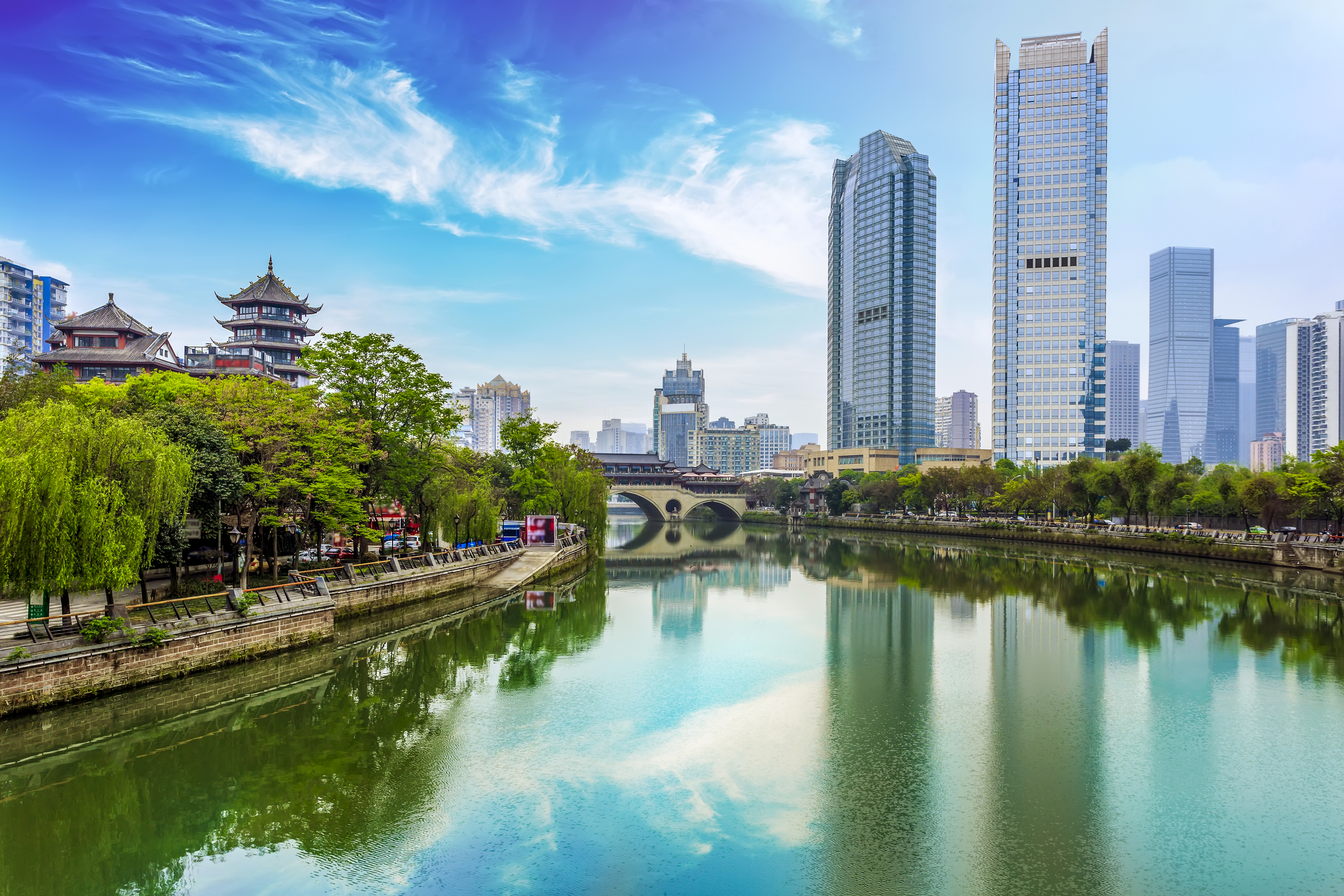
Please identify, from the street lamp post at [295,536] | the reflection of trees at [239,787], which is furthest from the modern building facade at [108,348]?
the reflection of trees at [239,787]

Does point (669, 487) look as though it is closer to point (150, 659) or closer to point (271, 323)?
point (271, 323)

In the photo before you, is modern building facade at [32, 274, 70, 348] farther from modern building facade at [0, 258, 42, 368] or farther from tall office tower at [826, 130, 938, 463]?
tall office tower at [826, 130, 938, 463]

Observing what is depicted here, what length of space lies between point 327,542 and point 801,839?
36.6 meters

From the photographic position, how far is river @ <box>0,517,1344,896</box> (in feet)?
32.5

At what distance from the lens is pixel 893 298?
128000 mm

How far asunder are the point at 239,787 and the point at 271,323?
2163 inches

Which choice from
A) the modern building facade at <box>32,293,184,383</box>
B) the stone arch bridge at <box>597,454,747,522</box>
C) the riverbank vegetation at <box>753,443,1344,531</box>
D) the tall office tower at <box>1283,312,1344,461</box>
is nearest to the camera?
the riverbank vegetation at <box>753,443,1344,531</box>

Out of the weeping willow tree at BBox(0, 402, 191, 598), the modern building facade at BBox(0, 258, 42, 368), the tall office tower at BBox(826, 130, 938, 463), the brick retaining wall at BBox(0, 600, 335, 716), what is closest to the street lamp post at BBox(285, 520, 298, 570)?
the brick retaining wall at BBox(0, 600, 335, 716)

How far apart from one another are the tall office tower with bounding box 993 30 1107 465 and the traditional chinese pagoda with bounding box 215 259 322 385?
283ft

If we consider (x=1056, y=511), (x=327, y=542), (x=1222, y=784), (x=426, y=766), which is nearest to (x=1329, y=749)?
(x=1222, y=784)

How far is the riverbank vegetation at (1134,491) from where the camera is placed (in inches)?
1665

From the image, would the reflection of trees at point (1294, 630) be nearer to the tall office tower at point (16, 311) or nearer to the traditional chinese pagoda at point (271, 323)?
the traditional chinese pagoda at point (271, 323)

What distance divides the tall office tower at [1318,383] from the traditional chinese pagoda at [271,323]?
503 feet

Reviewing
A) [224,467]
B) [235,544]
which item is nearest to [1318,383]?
[235,544]
